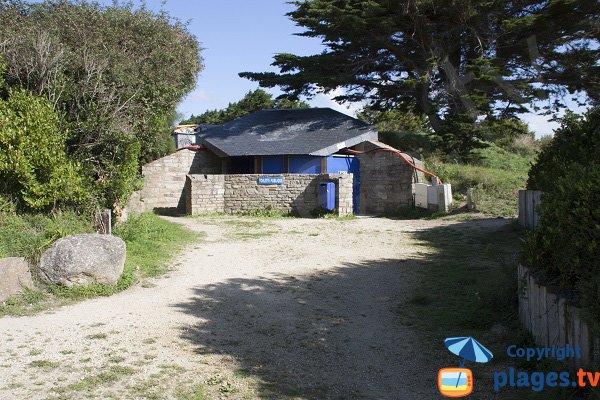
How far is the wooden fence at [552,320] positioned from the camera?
4.38m

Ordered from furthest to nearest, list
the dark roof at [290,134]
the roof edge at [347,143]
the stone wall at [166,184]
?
the dark roof at [290,134]
the roof edge at [347,143]
the stone wall at [166,184]

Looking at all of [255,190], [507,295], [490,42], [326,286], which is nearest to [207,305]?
[326,286]

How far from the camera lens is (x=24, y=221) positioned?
32.5 feet

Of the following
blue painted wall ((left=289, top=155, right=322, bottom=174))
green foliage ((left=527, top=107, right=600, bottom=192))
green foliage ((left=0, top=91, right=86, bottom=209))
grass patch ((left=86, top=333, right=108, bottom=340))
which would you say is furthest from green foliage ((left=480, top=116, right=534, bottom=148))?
grass patch ((left=86, top=333, right=108, bottom=340))

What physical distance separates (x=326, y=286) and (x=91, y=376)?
15.2 feet

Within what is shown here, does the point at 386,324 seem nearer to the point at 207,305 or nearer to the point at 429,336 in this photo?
the point at 429,336

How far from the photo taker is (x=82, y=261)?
28.2ft

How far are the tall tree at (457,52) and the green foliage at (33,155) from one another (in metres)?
15.5

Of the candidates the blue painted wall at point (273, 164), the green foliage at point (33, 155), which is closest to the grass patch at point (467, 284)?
the green foliage at point (33, 155)


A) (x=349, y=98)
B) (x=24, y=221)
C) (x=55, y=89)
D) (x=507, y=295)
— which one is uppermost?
(x=349, y=98)

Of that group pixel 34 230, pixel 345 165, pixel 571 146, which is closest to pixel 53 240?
pixel 34 230

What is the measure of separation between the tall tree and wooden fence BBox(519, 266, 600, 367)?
59.0 ft

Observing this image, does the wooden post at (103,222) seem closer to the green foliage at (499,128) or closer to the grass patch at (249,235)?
the grass patch at (249,235)

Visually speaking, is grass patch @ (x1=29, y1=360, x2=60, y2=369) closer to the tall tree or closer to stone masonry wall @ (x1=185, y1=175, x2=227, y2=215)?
stone masonry wall @ (x1=185, y1=175, x2=227, y2=215)
